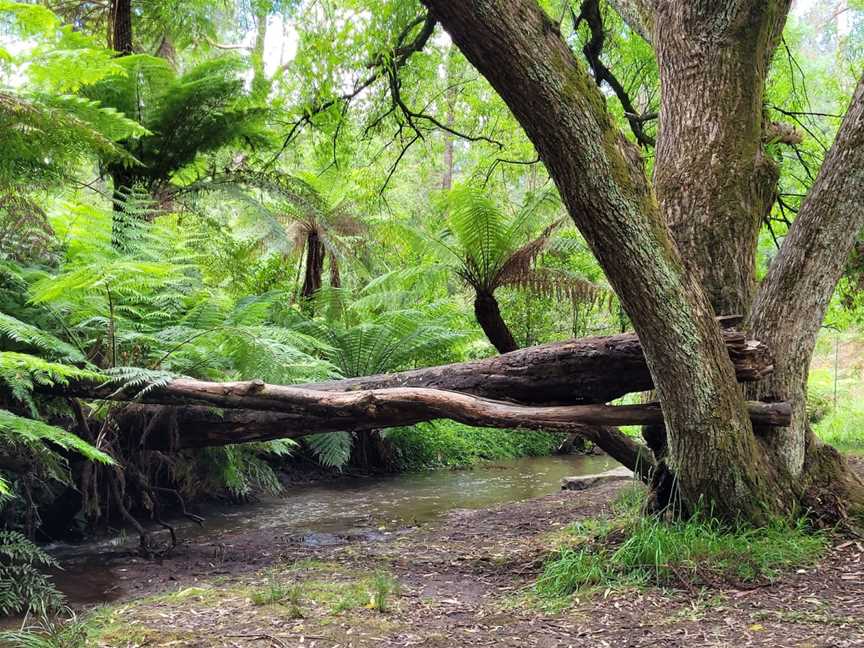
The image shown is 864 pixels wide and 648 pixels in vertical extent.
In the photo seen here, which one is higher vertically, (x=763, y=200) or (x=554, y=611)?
(x=763, y=200)

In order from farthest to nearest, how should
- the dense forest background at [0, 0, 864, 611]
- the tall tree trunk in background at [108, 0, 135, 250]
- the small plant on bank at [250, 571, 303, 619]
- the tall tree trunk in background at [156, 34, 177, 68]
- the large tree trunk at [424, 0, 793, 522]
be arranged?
the tall tree trunk in background at [156, 34, 177, 68], the tall tree trunk in background at [108, 0, 135, 250], the dense forest background at [0, 0, 864, 611], the small plant on bank at [250, 571, 303, 619], the large tree trunk at [424, 0, 793, 522]

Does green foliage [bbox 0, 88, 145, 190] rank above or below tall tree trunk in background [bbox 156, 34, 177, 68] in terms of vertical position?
below

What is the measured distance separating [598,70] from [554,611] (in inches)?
166

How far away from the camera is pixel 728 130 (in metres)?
3.54

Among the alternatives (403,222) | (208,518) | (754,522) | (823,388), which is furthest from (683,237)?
(823,388)

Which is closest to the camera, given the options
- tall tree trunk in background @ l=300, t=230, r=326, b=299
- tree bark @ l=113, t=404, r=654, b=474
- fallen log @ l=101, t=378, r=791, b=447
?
fallen log @ l=101, t=378, r=791, b=447

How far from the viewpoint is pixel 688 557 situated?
282 centimetres

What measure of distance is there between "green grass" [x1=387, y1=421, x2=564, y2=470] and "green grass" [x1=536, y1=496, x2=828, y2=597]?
14.2 feet

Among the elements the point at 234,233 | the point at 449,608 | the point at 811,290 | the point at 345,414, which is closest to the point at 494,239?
the point at 345,414

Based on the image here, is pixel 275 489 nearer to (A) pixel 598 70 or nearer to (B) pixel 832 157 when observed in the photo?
(A) pixel 598 70

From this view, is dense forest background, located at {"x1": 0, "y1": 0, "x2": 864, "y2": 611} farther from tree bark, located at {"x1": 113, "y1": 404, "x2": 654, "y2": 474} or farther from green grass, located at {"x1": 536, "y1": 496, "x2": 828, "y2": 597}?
green grass, located at {"x1": 536, "y1": 496, "x2": 828, "y2": 597}

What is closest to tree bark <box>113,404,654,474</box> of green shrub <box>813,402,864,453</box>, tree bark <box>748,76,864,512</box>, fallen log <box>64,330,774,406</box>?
fallen log <box>64,330,774,406</box>

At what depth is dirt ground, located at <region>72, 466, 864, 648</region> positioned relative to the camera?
90.8 inches

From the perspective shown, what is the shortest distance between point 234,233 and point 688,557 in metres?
7.51
